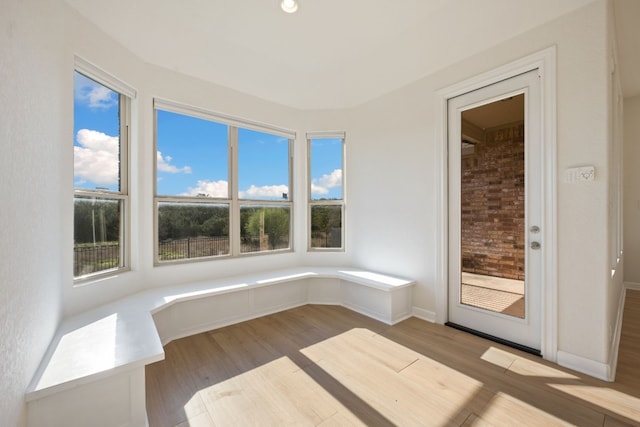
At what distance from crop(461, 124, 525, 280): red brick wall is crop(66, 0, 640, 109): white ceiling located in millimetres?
953

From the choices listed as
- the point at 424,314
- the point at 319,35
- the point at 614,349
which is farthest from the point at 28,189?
the point at 614,349

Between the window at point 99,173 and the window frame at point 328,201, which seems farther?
the window frame at point 328,201

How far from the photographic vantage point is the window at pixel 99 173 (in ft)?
7.40

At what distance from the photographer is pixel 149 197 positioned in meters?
2.85

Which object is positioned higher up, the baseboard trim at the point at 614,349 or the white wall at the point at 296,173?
the white wall at the point at 296,173

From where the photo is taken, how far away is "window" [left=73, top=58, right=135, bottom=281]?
7.40 feet

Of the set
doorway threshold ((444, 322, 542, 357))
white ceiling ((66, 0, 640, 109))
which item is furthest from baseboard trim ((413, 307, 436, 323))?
white ceiling ((66, 0, 640, 109))

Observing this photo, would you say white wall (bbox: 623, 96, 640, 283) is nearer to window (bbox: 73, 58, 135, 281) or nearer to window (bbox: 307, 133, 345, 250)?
window (bbox: 307, 133, 345, 250)

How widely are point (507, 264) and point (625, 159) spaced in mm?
3806

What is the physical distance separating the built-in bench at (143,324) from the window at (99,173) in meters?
0.45

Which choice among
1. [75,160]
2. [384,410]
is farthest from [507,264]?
[75,160]

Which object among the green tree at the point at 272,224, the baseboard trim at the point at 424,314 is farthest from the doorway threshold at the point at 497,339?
the green tree at the point at 272,224

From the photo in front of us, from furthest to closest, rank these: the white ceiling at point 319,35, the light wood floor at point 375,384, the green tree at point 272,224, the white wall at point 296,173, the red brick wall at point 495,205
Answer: the green tree at point 272,224 < the red brick wall at point 495,205 < the white ceiling at point 319,35 < the light wood floor at point 375,384 < the white wall at point 296,173

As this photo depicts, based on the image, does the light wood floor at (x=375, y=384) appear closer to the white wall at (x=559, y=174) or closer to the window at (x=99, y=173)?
the white wall at (x=559, y=174)
